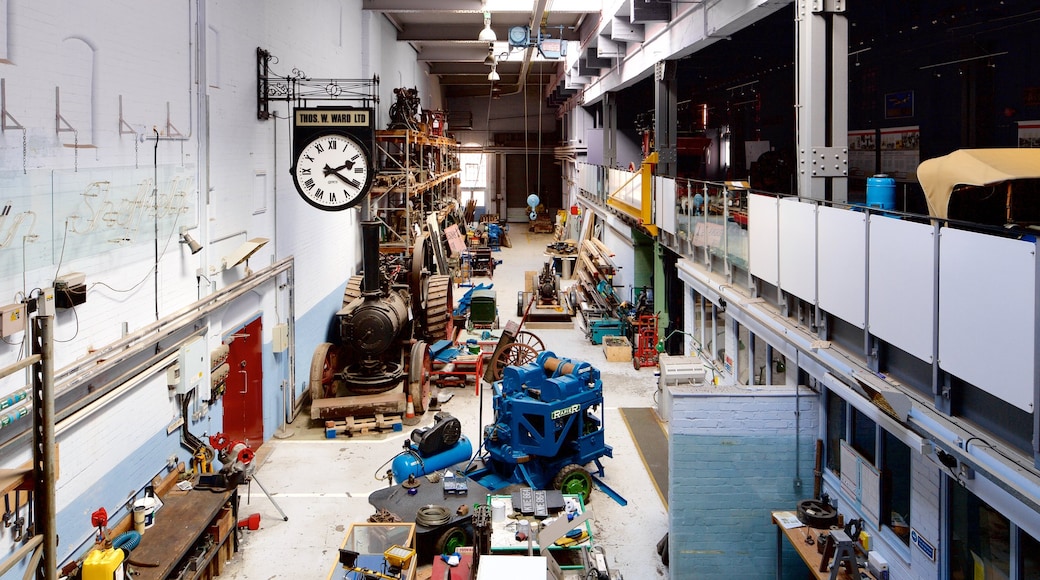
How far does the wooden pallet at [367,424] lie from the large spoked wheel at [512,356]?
193 cm

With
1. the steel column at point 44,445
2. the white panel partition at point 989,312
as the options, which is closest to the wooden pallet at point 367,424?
the steel column at point 44,445

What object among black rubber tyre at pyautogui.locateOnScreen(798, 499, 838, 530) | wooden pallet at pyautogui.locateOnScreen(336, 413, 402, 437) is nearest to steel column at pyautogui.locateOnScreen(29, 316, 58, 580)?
black rubber tyre at pyautogui.locateOnScreen(798, 499, 838, 530)

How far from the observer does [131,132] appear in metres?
7.79

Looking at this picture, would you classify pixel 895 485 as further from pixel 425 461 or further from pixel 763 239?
pixel 425 461

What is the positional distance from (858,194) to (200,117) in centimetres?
1058

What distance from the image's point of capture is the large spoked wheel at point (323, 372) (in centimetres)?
1335

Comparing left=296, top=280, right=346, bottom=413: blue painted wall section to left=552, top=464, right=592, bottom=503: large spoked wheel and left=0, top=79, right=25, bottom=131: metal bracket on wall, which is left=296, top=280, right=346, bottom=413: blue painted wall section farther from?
left=0, top=79, right=25, bottom=131: metal bracket on wall

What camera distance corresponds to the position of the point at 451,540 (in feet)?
28.2

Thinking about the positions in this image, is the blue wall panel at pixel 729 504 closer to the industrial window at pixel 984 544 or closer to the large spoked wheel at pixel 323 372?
the industrial window at pixel 984 544

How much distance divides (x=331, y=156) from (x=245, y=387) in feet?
11.1

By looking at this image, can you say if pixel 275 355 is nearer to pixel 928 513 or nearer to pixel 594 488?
pixel 594 488

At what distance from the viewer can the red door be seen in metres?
11.3

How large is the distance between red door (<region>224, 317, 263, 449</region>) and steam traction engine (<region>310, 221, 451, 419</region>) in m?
1.13

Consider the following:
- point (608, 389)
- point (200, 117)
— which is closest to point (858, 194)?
point (608, 389)
